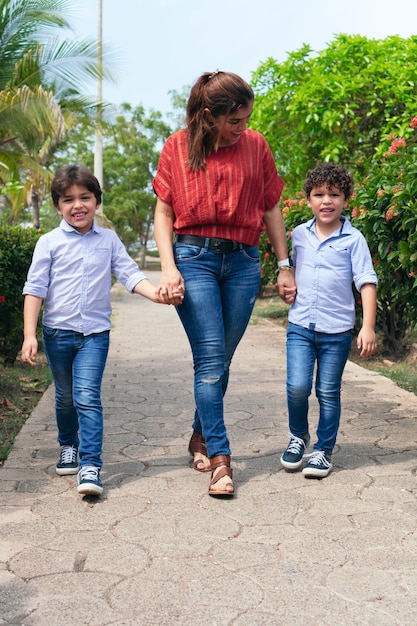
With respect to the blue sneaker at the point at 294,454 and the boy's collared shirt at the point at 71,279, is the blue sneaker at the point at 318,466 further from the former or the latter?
the boy's collared shirt at the point at 71,279

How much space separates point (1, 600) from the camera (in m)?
2.62

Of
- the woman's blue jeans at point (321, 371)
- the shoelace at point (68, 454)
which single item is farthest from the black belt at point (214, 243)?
the shoelace at point (68, 454)

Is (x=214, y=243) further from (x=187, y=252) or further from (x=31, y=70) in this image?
(x=31, y=70)

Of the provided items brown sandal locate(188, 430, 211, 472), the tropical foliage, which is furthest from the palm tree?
brown sandal locate(188, 430, 211, 472)

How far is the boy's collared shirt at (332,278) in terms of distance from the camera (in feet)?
12.9

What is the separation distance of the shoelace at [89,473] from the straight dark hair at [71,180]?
1.30m

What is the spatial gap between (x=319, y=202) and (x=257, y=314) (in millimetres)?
10215

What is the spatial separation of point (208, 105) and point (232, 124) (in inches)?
5.4

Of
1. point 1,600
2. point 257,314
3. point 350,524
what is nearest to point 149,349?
point 257,314

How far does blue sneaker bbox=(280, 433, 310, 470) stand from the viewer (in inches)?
159

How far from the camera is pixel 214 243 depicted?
3.72 meters

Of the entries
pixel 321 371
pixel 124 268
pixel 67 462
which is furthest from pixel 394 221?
pixel 67 462

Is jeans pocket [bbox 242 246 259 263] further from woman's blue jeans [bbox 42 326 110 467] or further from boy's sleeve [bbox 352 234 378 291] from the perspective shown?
woman's blue jeans [bbox 42 326 110 467]

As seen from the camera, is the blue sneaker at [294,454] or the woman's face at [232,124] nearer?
the woman's face at [232,124]
